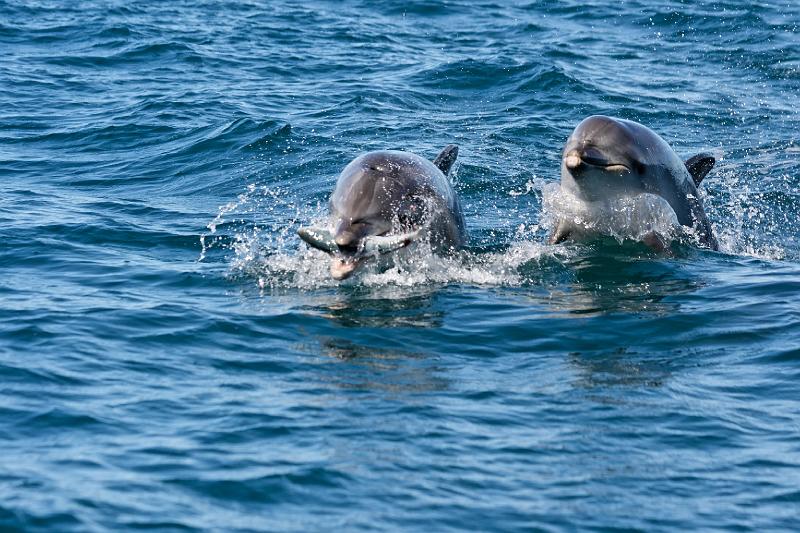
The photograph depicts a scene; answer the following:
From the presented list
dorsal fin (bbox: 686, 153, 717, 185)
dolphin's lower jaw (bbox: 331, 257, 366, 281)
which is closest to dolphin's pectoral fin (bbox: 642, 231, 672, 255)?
dorsal fin (bbox: 686, 153, 717, 185)

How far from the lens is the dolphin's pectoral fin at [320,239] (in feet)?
40.9

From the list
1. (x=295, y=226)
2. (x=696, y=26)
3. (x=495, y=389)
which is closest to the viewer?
(x=495, y=389)

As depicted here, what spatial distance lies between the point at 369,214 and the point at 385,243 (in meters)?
0.73

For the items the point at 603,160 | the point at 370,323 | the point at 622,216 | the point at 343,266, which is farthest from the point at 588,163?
the point at 370,323

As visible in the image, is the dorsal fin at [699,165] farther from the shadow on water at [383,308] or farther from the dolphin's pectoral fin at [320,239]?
the dolphin's pectoral fin at [320,239]

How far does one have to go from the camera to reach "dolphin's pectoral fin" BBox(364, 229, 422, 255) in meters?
12.6

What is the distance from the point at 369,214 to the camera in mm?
13320

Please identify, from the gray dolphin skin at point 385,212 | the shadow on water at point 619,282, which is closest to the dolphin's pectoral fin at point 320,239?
the gray dolphin skin at point 385,212

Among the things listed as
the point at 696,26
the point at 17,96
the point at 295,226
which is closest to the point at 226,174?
the point at 295,226

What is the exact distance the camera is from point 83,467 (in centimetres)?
915

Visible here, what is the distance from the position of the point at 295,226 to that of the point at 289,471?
8543 millimetres

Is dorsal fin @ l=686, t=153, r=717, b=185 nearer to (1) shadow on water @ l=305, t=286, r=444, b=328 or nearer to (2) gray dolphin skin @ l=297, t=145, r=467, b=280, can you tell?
(2) gray dolphin skin @ l=297, t=145, r=467, b=280

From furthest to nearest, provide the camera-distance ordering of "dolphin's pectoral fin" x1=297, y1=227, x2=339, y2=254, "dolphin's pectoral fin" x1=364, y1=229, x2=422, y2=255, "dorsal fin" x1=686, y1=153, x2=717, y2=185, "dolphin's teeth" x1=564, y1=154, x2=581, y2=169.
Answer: "dorsal fin" x1=686, y1=153, x2=717, y2=185, "dolphin's teeth" x1=564, y1=154, x2=581, y2=169, "dolphin's pectoral fin" x1=364, y1=229, x2=422, y2=255, "dolphin's pectoral fin" x1=297, y1=227, x2=339, y2=254

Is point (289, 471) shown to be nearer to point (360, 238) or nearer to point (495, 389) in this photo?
point (495, 389)
